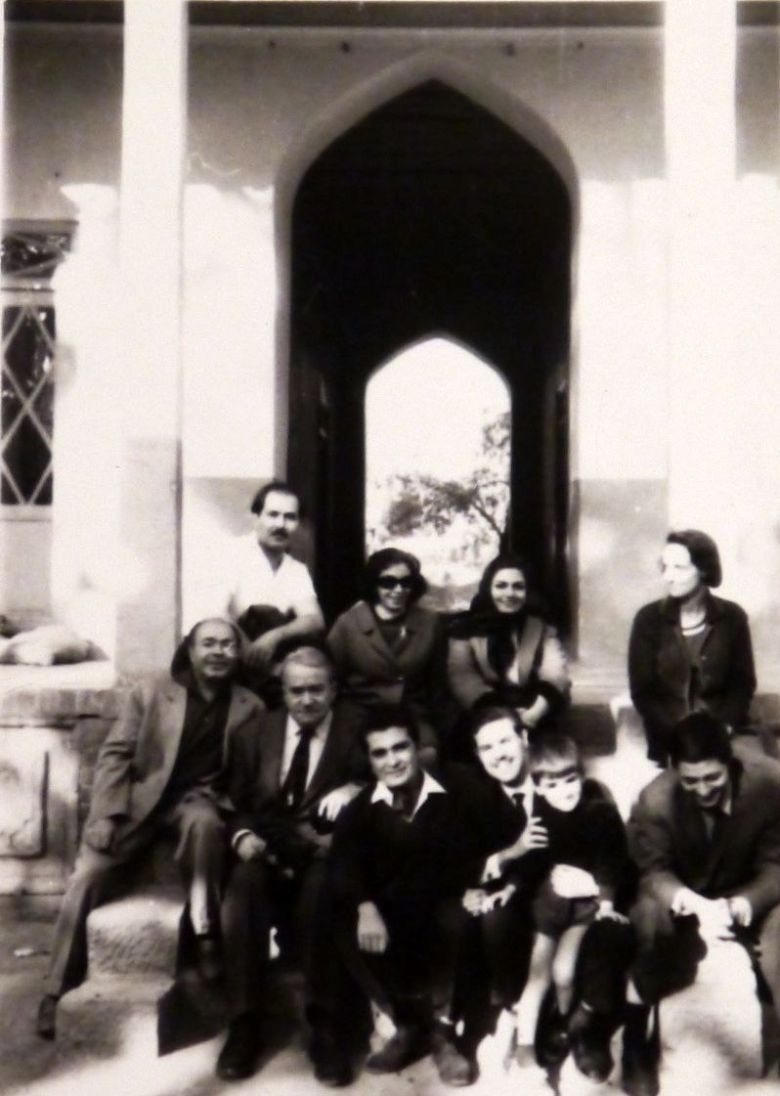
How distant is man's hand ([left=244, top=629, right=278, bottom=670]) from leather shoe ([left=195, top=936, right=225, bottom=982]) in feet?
3.43

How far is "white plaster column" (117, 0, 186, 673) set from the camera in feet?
16.3

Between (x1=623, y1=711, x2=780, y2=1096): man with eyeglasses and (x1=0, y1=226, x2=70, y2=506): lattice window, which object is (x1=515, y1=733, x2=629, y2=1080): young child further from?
(x1=0, y1=226, x2=70, y2=506): lattice window

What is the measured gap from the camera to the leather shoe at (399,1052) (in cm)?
380

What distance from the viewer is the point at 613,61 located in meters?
6.74

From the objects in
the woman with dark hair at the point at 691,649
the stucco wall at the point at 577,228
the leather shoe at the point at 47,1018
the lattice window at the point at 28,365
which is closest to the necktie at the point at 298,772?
the leather shoe at the point at 47,1018

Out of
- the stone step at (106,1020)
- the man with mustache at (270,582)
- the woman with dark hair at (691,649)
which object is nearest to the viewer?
the stone step at (106,1020)

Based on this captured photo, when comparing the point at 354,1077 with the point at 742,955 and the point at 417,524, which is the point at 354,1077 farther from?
the point at 417,524

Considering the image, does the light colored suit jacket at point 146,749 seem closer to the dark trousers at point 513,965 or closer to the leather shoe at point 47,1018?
the leather shoe at point 47,1018

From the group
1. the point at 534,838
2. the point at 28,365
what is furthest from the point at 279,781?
the point at 28,365

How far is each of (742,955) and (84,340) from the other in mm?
4782

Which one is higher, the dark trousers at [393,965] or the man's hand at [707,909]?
the man's hand at [707,909]

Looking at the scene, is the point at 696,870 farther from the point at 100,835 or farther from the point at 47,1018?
the point at 47,1018

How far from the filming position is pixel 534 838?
12.3 ft

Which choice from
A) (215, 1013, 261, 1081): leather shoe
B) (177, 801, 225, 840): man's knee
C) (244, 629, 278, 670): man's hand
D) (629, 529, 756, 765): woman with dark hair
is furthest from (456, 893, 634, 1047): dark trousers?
(244, 629, 278, 670): man's hand
